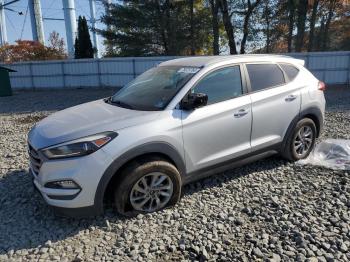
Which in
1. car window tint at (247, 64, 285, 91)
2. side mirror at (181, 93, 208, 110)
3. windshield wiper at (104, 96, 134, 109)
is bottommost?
windshield wiper at (104, 96, 134, 109)

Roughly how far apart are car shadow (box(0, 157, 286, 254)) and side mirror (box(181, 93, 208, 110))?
3.86ft

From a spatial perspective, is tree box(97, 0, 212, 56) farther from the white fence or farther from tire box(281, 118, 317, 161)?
tire box(281, 118, 317, 161)

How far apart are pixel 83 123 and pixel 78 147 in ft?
1.33

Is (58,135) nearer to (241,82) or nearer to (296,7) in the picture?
(241,82)

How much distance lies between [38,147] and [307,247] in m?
2.80

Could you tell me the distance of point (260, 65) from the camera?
14.6ft

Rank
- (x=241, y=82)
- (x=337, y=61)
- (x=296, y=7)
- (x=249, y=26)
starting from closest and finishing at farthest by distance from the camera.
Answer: (x=241, y=82) → (x=337, y=61) → (x=296, y=7) → (x=249, y=26)

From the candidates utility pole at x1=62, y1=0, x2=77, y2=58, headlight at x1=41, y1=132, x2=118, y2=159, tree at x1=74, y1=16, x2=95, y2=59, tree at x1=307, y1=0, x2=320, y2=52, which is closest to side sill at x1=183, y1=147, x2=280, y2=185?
headlight at x1=41, y1=132, x2=118, y2=159

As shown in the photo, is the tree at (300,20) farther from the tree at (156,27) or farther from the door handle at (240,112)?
the door handle at (240,112)

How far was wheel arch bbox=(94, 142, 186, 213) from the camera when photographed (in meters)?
3.20

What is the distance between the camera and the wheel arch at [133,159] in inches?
126

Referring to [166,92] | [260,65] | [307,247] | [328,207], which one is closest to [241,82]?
[260,65]

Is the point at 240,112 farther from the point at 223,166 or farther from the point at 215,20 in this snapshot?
the point at 215,20

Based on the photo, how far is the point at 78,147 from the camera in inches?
123
